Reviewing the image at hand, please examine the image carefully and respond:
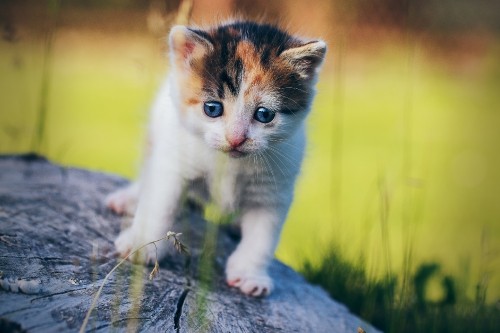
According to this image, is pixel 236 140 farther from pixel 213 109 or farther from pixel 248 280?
pixel 248 280

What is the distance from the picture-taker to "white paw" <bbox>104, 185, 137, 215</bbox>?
7.99 feet

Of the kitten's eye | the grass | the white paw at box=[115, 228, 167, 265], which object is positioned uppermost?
the kitten's eye

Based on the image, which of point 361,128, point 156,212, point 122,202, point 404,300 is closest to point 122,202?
point 122,202

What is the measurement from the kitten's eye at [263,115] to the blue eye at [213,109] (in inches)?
4.5

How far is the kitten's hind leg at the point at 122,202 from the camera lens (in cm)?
244

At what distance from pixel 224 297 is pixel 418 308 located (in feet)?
3.06

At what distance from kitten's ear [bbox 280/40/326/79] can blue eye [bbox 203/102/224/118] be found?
29 cm

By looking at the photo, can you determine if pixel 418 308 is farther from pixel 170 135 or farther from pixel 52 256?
pixel 52 256

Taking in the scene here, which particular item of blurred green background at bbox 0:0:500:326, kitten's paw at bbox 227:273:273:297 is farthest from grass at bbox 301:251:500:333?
kitten's paw at bbox 227:273:273:297

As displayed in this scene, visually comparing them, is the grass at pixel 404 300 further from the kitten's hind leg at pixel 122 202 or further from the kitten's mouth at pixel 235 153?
the kitten's hind leg at pixel 122 202

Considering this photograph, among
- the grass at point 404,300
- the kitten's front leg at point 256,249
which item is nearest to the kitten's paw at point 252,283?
the kitten's front leg at point 256,249

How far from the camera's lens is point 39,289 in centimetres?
154

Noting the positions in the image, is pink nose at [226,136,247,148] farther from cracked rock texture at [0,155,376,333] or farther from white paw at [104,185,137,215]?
white paw at [104,185,137,215]

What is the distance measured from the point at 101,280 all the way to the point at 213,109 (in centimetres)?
65
